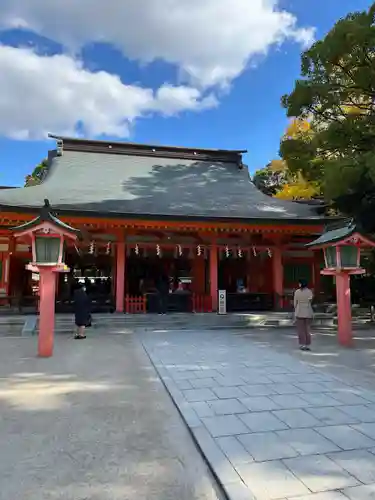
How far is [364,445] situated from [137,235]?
10.6 meters

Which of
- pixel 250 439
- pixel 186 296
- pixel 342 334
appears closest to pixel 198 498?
pixel 250 439

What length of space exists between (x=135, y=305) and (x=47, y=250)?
537cm

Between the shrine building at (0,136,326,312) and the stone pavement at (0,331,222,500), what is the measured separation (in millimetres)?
6185

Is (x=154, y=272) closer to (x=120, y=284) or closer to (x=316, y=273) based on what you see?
(x=120, y=284)

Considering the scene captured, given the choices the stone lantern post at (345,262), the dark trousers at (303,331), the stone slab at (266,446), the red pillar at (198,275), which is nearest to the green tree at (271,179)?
the red pillar at (198,275)

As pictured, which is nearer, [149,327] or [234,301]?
[149,327]

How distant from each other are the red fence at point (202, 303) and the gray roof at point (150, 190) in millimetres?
3096

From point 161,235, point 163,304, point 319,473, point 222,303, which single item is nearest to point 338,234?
point 222,303

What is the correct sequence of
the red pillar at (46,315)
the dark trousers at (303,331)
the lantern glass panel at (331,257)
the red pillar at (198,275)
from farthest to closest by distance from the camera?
1. the red pillar at (198,275)
2. the lantern glass panel at (331,257)
3. the dark trousers at (303,331)
4. the red pillar at (46,315)

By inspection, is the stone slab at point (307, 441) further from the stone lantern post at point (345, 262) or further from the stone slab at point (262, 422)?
the stone lantern post at point (345, 262)

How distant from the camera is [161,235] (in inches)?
516

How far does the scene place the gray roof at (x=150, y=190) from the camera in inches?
469

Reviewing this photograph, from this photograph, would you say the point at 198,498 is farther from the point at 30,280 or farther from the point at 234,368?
the point at 30,280

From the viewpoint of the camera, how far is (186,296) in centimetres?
1298
